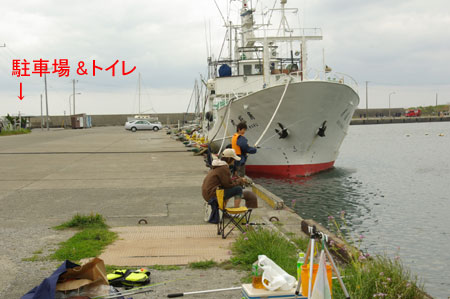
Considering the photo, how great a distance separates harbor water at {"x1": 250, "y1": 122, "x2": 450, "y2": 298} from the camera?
370 inches

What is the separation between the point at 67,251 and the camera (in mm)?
6574

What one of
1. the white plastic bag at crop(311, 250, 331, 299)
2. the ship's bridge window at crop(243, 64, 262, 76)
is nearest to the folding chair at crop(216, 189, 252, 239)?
the white plastic bag at crop(311, 250, 331, 299)

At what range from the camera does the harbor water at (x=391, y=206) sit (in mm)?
9406

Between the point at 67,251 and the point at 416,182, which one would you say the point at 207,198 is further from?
the point at 416,182

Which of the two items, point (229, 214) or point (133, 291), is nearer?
point (133, 291)

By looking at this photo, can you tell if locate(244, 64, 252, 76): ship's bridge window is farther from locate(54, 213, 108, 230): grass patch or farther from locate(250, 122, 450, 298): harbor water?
locate(54, 213, 108, 230): grass patch

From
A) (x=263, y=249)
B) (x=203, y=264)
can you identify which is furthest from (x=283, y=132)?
(x=203, y=264)

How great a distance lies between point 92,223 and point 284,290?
5.01 meters

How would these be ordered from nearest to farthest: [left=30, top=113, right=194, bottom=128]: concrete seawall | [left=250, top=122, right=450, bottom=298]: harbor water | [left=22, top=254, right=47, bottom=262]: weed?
[left=22, top=254, right=47, bottom=262]: weed
[left=250, top=122, right=450, bottom=298]: harbor water
[left=30, top=113, right=194, bottom=128]: concrete seawall

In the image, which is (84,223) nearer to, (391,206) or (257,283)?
(257,283)

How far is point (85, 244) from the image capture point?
6938 mm

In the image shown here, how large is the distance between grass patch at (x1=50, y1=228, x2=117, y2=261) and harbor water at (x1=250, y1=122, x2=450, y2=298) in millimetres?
3663

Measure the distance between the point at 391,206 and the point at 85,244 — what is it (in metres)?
11.2

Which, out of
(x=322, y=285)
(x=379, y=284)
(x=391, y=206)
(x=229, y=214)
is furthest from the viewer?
(x=391, y=206)
